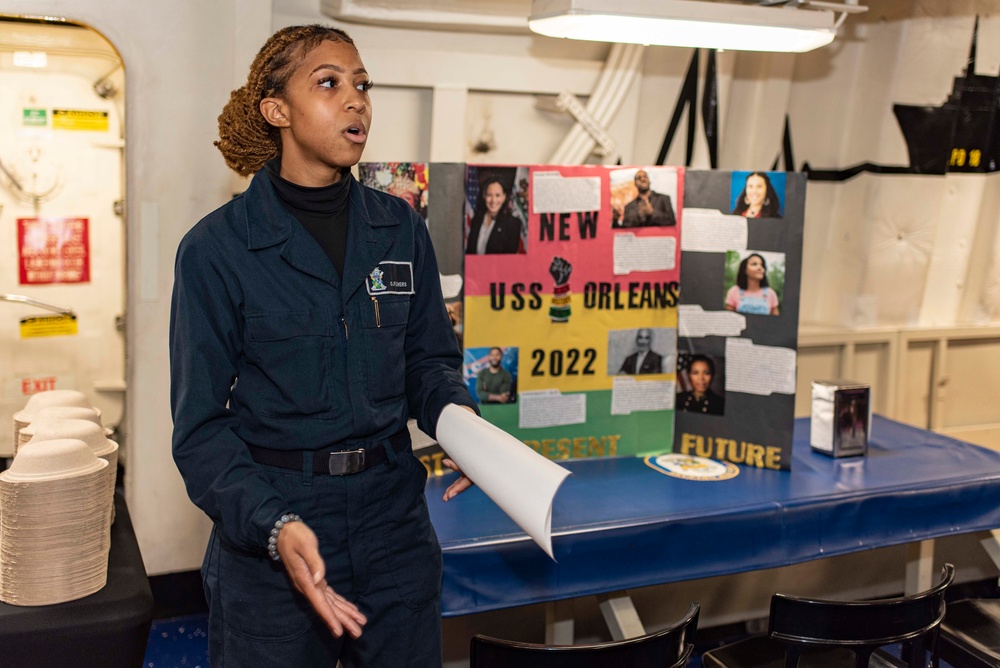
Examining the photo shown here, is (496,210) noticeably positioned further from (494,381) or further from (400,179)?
(494,381)

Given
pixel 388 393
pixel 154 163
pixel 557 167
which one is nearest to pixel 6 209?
pixel 154 163

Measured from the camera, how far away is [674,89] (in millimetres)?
4090

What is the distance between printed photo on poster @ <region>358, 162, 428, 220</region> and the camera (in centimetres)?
291

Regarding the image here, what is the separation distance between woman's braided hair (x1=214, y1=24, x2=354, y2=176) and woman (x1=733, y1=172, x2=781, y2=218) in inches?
73.0

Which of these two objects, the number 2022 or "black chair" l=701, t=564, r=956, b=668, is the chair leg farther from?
the number 2022

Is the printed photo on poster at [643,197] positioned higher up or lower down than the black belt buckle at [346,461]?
higher up

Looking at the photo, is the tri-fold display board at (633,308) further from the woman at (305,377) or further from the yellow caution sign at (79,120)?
the yellow caution sign at (79,120)

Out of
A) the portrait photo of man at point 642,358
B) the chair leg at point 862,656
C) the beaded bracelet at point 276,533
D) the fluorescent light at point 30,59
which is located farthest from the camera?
the fluorescent light at point 30,59

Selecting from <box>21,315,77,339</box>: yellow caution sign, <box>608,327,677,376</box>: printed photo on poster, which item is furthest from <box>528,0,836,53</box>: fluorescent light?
<box>21,315,77,339</box>: yellow caution sign

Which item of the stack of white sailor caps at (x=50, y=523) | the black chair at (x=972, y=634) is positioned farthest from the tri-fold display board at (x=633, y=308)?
the stack of white sailor caps at (x=50, y=523)

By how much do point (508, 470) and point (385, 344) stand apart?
1.21 feet

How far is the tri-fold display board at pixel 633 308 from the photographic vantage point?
310 cm

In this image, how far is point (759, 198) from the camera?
10.6ft

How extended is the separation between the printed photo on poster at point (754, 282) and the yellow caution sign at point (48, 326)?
3211 mm
